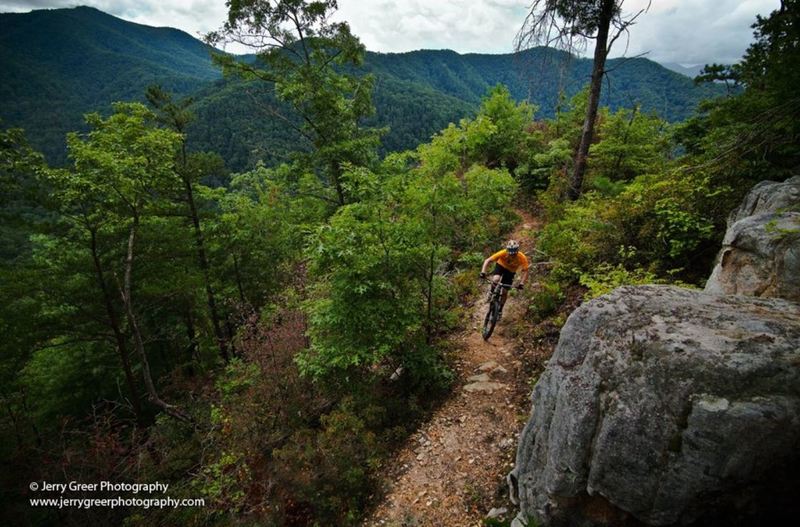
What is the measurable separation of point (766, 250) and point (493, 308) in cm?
470

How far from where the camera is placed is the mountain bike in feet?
26.3

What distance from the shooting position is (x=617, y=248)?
802 cm

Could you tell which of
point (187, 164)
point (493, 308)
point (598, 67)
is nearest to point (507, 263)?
point (493, 308)

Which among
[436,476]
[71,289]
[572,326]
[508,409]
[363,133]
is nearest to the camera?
[572,326]

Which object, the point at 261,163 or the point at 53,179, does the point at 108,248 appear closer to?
the point at 53,179

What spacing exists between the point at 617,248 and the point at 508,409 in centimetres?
433

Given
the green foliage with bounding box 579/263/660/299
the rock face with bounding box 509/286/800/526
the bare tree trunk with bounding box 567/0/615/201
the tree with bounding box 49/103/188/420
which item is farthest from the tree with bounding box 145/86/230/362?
the rock face with bounding box 509/286/800/526

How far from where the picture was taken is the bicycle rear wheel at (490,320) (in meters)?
8.33

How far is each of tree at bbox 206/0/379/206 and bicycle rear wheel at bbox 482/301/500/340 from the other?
683 cm

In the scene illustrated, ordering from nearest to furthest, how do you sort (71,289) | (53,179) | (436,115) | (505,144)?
(53,179)
(71,289)
(505,144)
(436,115)

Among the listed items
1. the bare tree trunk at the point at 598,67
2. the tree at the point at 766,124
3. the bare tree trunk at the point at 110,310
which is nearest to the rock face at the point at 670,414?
the tree at the point at 766,124

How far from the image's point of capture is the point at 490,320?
8539 millimetres

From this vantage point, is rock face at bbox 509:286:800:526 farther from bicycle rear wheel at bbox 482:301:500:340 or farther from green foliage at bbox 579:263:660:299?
bicycle rear wheel at bbox 482:301:500:340

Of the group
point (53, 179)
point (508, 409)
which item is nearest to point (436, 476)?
point (508, 409)
